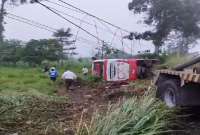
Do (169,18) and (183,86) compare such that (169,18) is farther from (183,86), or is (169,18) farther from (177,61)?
(183,86)

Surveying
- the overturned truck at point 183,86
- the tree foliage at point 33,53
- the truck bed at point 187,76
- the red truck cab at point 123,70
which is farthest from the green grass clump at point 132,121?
the tree foliage at point 33,53

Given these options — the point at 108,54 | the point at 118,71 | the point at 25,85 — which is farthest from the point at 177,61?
the point at 108,54

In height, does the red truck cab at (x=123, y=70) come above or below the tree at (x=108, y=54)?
below

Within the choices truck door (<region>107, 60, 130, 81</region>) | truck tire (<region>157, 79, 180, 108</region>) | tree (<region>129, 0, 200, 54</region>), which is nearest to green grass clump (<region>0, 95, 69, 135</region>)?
truck tire (<region>157, 79, 180, 108</region>)

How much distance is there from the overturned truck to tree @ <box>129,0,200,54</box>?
22.1 meters

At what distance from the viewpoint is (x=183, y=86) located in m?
8.66

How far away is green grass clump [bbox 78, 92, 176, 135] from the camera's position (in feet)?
19.7

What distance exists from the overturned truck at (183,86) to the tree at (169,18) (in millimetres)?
22066

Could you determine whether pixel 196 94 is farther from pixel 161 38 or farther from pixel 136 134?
pixel 161 38

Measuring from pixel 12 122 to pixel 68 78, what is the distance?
1292 centimetres

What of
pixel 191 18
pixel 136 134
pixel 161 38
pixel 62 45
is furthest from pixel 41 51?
pixel 136 134

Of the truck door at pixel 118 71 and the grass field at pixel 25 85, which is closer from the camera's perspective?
the grass field at pixel 25 85

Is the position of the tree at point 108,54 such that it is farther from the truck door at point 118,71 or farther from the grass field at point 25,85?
the grass field at point 25,85

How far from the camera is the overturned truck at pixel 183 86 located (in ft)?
27.0
